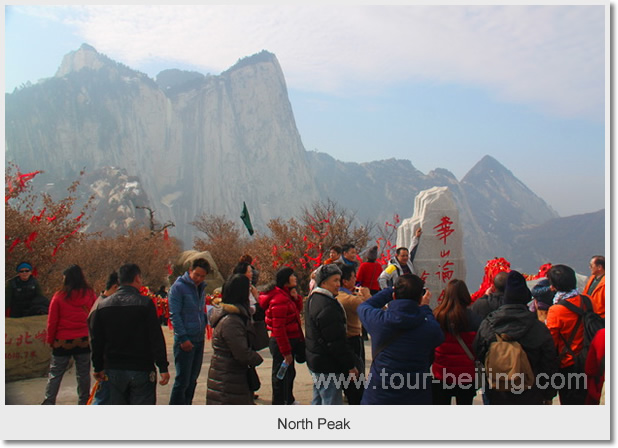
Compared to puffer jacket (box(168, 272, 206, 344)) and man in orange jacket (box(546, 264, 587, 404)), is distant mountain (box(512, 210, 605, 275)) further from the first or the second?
puffer jacket (box(168, 272, 206, 344))

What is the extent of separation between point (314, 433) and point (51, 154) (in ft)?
192

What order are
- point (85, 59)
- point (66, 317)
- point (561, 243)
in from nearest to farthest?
point (66, 317)
point (561, 243)
point (85, 59)

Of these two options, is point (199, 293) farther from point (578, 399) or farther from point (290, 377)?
point (578, 399)

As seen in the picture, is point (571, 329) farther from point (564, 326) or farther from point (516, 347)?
point (516, 347)

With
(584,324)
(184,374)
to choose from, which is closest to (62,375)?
(184,374)

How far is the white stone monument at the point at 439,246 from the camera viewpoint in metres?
9.73

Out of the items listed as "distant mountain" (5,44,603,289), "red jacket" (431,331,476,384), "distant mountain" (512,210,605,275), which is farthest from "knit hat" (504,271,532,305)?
"distant mountain" (5,44,603,289)

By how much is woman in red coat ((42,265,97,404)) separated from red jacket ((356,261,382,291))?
147 inches

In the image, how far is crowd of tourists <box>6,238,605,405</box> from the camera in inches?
131

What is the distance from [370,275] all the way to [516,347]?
3859mm

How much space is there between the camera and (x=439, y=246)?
9922 mm

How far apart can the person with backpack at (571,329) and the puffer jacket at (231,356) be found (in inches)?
85.8

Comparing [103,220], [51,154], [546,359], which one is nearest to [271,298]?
[546,359]

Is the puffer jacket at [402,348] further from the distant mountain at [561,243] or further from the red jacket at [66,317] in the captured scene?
the distant mountain at [561,243]
